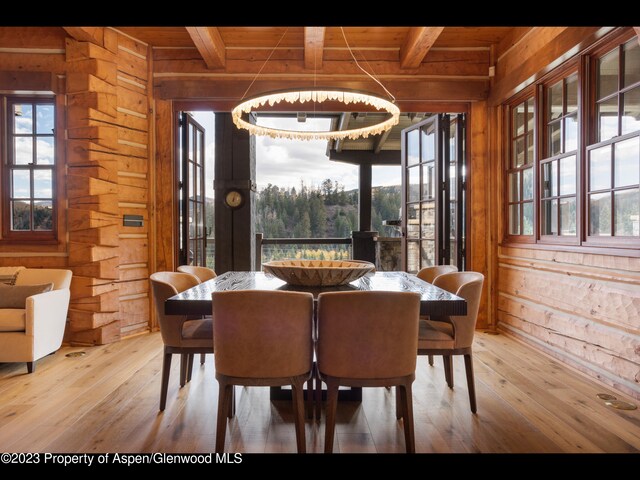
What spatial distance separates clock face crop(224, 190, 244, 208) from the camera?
20.3ft

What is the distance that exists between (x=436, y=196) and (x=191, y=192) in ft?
9.24

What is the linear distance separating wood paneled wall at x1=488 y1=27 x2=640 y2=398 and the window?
460cm

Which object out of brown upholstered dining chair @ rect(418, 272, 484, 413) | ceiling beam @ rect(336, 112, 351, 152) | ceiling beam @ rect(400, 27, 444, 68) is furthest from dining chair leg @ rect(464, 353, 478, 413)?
ceiling beam @ rect(336, 112, 351, 152)

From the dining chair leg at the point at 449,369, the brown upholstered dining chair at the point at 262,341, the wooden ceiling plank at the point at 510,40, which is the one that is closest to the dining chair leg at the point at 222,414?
the brown upholstered dining chair at the point at 262,341

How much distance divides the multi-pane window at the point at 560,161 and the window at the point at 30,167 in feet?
15.4

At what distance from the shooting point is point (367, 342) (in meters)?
1.82

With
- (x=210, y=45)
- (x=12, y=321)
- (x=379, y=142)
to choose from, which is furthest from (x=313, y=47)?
(x=12, y=321)

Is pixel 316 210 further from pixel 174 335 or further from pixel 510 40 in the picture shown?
pixel 174 335

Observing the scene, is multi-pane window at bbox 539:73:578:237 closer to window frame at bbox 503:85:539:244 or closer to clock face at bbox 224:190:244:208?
window frame at bbox 503:85:539:244

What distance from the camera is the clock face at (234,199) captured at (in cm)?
618

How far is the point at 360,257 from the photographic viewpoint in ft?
22.8
